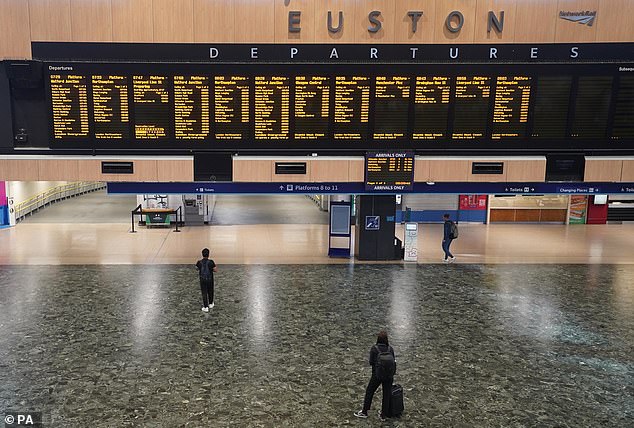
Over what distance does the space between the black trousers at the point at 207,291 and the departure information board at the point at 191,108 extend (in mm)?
3656


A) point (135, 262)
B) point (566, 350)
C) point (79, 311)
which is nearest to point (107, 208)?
point (135, 262)

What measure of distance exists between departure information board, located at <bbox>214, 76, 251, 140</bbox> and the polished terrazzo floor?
407cm

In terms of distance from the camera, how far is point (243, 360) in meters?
9.05

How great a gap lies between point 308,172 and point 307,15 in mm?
3930

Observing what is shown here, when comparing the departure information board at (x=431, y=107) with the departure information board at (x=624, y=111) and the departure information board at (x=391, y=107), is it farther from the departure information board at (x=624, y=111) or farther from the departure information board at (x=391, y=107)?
the departure information board at (x=624, y=111)

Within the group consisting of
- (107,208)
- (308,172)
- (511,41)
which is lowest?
(107,208)

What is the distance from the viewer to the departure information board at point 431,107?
12.8m

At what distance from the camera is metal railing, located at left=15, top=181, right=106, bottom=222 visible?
78.1ft

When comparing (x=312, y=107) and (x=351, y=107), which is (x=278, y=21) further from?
(x=351, y=107)

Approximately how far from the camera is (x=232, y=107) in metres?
12.6

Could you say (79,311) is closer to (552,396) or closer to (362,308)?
(362,308)

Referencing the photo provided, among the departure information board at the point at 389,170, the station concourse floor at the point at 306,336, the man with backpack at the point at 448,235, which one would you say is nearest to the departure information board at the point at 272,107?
the departure information board at the point at 389,170

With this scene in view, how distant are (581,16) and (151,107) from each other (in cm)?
1092

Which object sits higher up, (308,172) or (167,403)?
(308,172)
